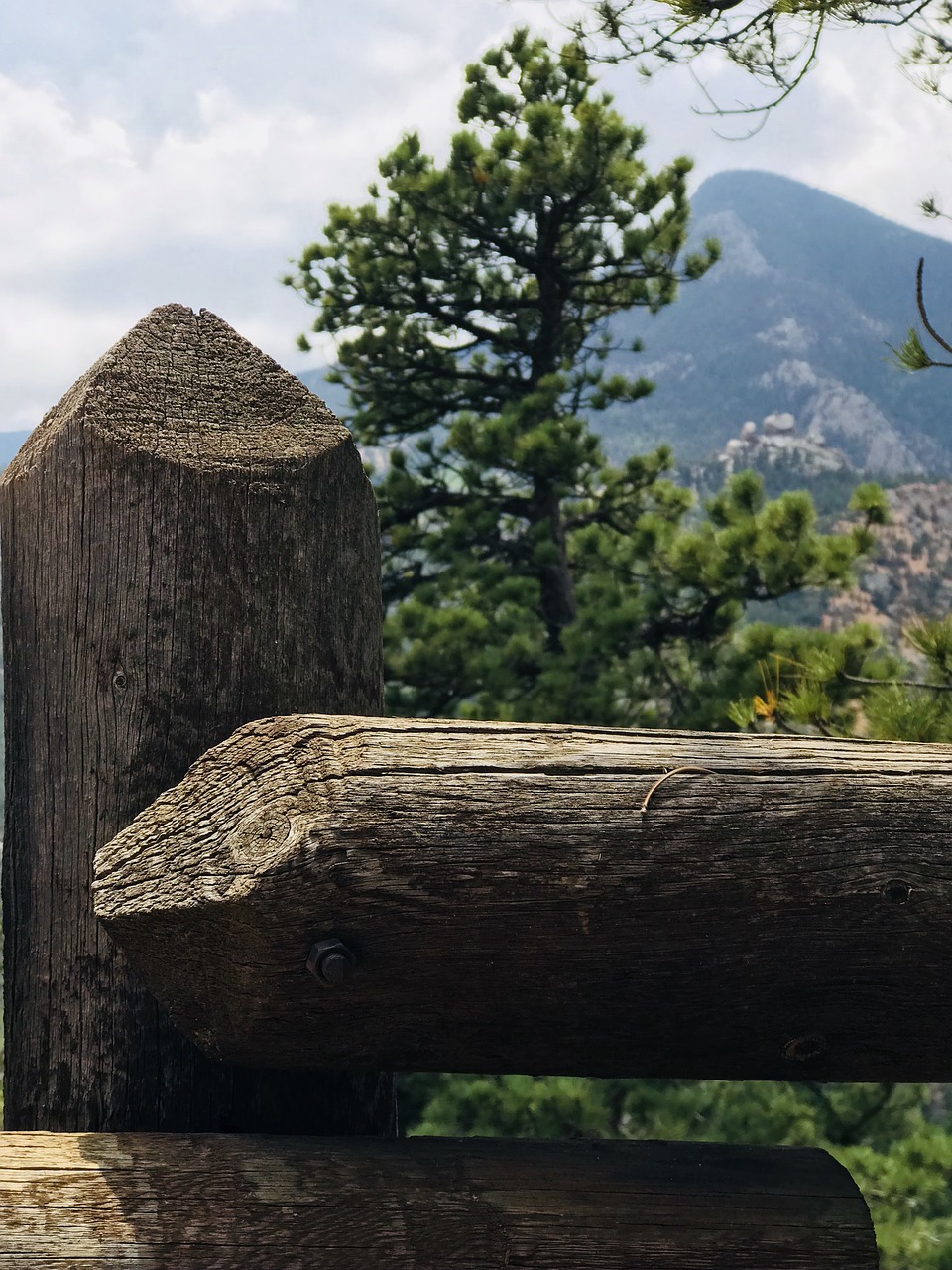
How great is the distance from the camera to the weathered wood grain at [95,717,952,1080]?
0.99 meters

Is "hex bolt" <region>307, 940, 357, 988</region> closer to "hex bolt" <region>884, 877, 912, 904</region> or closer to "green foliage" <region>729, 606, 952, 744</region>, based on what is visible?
"hex bolt" <region>884, 877, 912, 904</region>

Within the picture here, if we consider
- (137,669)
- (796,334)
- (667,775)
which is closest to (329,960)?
(667,775)

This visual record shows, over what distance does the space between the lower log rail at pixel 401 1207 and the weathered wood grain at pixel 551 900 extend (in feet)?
0.34

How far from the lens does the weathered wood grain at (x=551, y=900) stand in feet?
3.26

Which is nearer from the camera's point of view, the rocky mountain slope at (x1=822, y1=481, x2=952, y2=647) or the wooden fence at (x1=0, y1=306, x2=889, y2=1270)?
the wooden fence at (x1=0, y1=306, x2=889, y2=1270)

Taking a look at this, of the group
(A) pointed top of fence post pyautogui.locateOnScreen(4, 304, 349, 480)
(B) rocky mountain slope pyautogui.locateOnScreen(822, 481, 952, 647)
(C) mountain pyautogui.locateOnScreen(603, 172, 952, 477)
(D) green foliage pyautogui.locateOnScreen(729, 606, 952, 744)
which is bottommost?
(D) green foliage pyautogui.locateOnScreen(729, 606, 952, 744)

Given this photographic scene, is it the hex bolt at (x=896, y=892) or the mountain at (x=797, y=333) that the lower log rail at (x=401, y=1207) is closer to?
the hex bolt at (x=896, y=892)

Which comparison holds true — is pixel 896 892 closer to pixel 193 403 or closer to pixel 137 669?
pixel 137 669

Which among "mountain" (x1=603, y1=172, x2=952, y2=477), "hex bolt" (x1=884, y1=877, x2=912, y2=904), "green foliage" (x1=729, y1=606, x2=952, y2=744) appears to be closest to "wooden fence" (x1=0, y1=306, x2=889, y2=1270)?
"hex bolt" (x1=884, y1=877, x2=912, y2=904)

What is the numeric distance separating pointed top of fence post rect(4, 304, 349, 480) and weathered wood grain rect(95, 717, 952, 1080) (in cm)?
41

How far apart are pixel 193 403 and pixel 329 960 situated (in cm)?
78

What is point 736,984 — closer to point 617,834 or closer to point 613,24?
point 617,834

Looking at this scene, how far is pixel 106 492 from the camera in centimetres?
132

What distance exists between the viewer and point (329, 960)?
980mm
